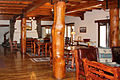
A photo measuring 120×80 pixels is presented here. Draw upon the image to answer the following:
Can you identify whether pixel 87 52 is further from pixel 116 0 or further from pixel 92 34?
pixel 92 34

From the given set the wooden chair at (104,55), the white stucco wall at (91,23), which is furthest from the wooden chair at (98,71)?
the white stucco wall at (91,23)

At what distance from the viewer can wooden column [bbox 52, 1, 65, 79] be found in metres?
4.19

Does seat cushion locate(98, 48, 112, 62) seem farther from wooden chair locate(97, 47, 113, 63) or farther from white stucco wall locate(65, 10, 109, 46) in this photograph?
white stucco wall locate(65, 10, 109, 46)

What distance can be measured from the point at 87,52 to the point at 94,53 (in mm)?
207

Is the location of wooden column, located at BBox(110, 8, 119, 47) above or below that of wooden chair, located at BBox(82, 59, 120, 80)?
above

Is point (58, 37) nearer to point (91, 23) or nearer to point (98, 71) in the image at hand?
point (98, 71)

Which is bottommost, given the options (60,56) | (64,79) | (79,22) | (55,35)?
(64,79)

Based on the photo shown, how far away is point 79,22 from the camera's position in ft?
40.2

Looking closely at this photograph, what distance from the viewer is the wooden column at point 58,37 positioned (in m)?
4.19

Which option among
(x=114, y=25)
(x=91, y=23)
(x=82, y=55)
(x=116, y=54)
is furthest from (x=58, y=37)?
(x=91, y=23)

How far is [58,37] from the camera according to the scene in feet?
13.9

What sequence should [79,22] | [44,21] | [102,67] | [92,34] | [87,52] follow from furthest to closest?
[44,21] → [79,22] → [92,34] → [87,52] → [102,67]

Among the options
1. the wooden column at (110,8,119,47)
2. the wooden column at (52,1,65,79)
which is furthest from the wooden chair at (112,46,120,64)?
the wooden column at (52,1,65,79)

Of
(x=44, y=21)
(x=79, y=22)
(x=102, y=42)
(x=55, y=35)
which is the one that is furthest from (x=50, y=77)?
(x=44, y=21)
